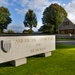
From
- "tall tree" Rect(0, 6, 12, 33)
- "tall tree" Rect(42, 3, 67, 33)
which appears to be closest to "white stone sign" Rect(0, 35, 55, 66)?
"tall tree" Rect(42, 3, 67, 33)

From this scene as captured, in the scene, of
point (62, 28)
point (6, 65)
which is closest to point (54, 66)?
point (6, 65)

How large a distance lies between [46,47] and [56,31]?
53.1 m

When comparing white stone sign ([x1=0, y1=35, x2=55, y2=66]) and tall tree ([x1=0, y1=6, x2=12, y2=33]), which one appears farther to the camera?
tall tree ([x1=0, y1=6, x2=12, y2=33])

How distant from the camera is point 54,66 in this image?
8578mm

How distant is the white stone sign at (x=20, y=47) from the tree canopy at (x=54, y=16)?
51040 millimetres

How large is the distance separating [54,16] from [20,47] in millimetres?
56693

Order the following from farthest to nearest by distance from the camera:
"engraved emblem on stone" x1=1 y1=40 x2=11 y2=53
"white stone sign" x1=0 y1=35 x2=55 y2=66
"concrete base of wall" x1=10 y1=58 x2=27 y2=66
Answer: "concrete base of wall" x1=10 y1=58 x2=27 y2=66 < "white stone sign" x1=0 y1=35 x2=55 y2=66 < "engraved emblem on stone" x1=1 y1=40 x2=11 y2=53

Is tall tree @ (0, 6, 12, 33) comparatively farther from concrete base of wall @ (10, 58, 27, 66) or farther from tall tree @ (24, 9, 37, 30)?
concrete base of wall @ (10, 58, 27, 66)

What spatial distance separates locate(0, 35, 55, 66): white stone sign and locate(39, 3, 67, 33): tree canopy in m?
51.0

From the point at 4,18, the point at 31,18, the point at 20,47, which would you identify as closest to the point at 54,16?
the point at 31,18

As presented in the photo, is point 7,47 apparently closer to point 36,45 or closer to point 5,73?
point 5,73

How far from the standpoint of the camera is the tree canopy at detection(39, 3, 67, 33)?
2505 inches

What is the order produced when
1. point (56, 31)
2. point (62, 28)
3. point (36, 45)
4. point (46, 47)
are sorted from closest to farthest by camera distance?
point (36, 45), point (46, 47), point (62, 28), point (56, 31)

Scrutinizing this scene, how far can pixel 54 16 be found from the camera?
2532 inches
